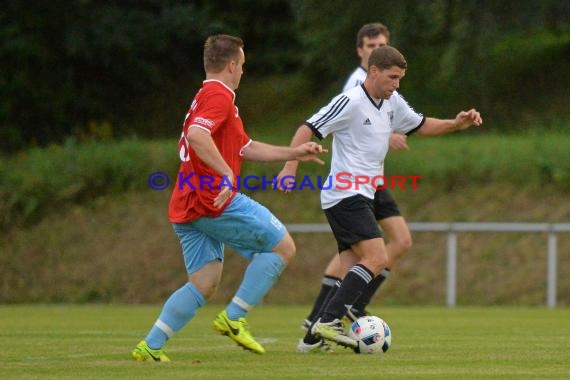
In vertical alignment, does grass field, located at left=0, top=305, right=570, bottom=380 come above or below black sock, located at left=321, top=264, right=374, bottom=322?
below

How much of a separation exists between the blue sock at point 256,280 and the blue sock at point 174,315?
0.28m

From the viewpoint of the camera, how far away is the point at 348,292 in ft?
29.9

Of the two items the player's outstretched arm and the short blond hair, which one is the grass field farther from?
the short blond hair

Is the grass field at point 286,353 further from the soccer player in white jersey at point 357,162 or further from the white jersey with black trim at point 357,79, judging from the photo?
the white jersey with black trim at point 357,79

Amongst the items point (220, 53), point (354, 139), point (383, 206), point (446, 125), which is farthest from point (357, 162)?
point (220, 53)

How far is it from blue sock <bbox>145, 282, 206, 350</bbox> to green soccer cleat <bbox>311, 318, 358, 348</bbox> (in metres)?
0.95

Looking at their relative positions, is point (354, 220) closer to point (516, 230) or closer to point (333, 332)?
point (333, 332)

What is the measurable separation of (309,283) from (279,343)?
36.8ft

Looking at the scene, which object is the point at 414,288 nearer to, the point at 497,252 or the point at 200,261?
the point at 497,252

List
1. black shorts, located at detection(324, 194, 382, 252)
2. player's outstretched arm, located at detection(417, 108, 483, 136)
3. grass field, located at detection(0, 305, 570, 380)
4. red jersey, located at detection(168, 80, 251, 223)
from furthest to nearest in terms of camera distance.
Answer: player's outstretched arm, located at detection(417, 108, 483, 136) → black shorts, located at detection(324, 194, 382, 252) → red jersey, located at detection(168, 80, 251, 223) → grass field, located at detection(0, 305, 570, 380)

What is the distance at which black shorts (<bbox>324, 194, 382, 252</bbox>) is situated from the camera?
366 inches

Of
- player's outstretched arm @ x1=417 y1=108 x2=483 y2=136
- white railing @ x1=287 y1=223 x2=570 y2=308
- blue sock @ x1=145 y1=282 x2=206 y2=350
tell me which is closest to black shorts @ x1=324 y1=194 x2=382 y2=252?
player's outstretched arm @ x1=417 y1=108 x2=483 y2=136

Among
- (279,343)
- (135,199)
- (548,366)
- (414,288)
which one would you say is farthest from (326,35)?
(548,366)

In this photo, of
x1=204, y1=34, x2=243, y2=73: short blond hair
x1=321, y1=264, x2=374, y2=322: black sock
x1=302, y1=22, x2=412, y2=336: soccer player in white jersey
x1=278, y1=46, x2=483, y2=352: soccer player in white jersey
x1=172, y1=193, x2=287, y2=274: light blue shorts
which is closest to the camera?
x1=172, y1=193, x2=287, y2=274: light blue shorts
